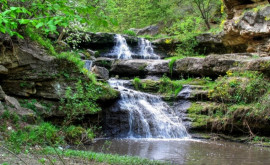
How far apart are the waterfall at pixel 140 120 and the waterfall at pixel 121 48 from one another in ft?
27.0

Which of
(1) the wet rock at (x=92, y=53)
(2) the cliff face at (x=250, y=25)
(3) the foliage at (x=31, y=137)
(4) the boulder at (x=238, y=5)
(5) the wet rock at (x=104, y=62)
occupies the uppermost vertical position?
(4) the boulder at (x=238, y=5)

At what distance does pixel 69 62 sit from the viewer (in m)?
10.8

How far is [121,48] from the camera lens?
2092 cm

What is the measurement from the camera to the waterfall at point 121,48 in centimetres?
2052

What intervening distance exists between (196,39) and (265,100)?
11.0m

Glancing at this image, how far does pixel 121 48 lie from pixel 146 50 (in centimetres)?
222

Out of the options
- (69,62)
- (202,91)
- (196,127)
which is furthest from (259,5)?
(69,62)

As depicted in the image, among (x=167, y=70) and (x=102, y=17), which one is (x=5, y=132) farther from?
(x=167, y=70)

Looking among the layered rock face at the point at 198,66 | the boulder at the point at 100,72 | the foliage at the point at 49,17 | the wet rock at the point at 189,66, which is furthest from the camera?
the wet rock at the point at 189,66

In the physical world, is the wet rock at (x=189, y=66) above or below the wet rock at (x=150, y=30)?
below

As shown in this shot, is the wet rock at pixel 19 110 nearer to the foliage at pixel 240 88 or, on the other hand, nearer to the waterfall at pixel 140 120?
the waterfall at pixel 140 120

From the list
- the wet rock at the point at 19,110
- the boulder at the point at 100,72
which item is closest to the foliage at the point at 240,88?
the boulder at the point at 100,72

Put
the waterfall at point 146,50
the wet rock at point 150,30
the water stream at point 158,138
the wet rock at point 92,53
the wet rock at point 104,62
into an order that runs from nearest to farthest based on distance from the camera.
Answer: the water stream at point 158,138 → the wet rock at point 104,62 → the wet rock at point 92,53 → the waterfall at point 146,50 → the wet rock at point 150,30

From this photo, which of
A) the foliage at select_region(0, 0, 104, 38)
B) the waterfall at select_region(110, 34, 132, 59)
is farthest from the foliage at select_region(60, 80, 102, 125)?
the waterfall at select_region(110, 34, 132, 59)
